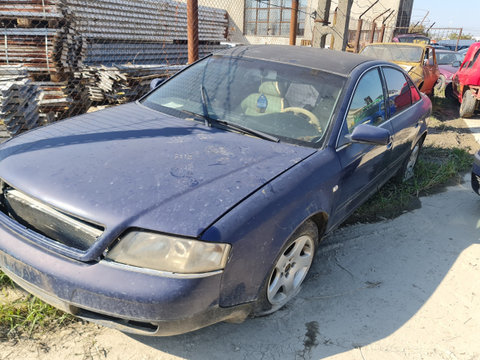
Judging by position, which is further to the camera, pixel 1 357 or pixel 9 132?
pixel 9 132

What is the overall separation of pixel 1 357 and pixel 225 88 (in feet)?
7.30

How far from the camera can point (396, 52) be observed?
31.5 feet

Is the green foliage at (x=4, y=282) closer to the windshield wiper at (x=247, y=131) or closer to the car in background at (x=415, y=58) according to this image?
the windshield wiper at (x=247, y=131)

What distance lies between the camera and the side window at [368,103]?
288cm

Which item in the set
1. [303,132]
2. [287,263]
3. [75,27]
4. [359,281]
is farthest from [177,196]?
[75,27]

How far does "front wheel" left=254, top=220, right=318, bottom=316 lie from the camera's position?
7.18ft

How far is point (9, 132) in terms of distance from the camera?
435 cm

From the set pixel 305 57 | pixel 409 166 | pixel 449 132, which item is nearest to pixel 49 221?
pixel 305 57

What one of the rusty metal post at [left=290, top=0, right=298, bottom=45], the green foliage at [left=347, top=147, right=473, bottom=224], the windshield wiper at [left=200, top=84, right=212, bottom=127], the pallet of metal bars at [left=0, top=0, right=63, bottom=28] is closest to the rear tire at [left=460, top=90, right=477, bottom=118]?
the green foliage at [left=347, top=147, right=473, bottom=224]

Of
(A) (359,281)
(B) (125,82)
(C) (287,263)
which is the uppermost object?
(B) (125,82)

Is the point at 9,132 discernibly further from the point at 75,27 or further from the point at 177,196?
the point at 177,196

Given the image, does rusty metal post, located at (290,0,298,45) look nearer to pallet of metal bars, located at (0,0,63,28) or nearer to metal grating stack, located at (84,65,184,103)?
metal grating stack, located at (84,65,184,103)

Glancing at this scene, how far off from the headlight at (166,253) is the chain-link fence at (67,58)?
3.39m

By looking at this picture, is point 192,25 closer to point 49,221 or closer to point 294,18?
point 294,18
